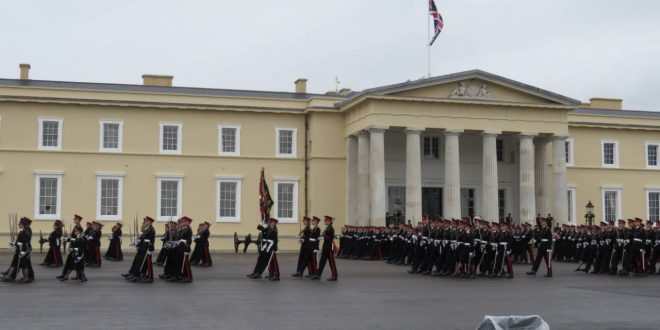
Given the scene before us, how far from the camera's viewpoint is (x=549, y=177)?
1751 inches

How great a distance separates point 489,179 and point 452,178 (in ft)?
6.71

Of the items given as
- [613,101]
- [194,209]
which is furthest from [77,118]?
[613,101]

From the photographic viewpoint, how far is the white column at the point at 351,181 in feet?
136

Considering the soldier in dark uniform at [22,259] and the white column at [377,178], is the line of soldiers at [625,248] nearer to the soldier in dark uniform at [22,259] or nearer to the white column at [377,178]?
the white column at [377,178]

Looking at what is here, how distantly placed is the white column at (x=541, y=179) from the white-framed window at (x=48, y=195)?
24.9 meters

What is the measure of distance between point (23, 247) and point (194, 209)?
66.6 ft

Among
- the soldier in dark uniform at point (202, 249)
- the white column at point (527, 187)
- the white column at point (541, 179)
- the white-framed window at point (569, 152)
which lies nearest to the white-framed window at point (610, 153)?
the white-framed window at point (569, 152)

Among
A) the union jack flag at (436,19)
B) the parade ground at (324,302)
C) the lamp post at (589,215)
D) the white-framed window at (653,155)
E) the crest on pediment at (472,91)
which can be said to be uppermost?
the union jack flag at (436,19)

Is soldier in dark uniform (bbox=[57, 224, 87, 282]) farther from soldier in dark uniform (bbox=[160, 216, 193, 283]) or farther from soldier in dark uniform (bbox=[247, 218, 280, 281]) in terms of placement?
soldier in dark uniform (bbox=[247, 218, 280, 281])

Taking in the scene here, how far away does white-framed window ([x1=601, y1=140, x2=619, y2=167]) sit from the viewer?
156ft

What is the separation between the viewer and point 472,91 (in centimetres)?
4075

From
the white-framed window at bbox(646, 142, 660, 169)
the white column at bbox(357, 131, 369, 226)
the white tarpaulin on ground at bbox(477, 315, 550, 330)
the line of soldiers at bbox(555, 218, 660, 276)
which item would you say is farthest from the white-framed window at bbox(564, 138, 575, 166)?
the white tarpaulin on ground at bbox(477, 315, 550, 330)

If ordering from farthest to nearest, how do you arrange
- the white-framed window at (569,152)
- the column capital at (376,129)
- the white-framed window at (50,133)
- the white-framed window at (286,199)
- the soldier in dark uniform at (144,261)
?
the white-framed window at (569,152)
the white-framed window at (286,199)
the white-framed window at (50,133)
the column capital at (376,129)
the soldier in dark uniform at (144,261)

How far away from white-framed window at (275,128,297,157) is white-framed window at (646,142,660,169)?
A: 2174 centimetres
